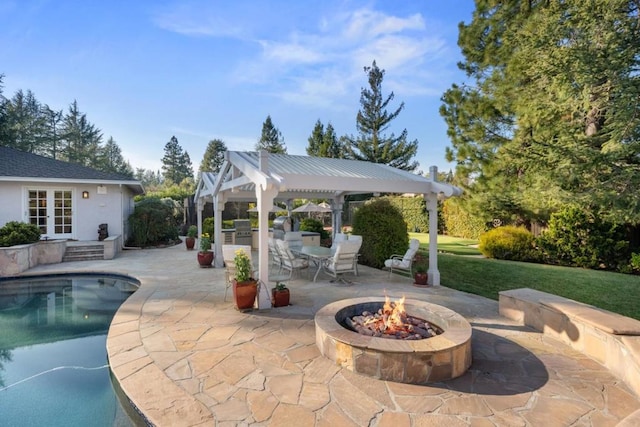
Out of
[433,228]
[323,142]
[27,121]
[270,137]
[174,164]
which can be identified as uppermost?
[27,121]

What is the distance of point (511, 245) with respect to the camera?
1052 cm

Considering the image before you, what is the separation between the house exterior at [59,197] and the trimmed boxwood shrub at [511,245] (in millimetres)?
14079

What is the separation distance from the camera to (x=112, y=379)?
367 cm

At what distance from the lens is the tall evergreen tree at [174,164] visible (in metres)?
49.0

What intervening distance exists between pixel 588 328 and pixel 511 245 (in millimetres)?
7349

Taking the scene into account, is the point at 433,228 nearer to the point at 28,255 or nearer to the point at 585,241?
the point at 585,241

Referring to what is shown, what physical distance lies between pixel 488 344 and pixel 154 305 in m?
5.62

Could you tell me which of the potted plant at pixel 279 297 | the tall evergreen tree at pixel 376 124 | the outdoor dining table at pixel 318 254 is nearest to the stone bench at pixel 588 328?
the potted plant at pixel 279 297

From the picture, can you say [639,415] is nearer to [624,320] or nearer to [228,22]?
[624,320]

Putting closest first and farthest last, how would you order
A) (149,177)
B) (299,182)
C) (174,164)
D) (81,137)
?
1. (299,182)
2. (81,137)
3. (174,164)
4. (149,177)

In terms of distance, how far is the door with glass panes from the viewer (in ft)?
38.5

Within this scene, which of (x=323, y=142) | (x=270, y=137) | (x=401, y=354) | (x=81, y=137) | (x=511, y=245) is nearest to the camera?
(x=401, y=354)

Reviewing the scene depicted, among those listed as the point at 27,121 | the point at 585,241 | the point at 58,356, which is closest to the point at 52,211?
the point at 58,356

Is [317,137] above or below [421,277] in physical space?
above
